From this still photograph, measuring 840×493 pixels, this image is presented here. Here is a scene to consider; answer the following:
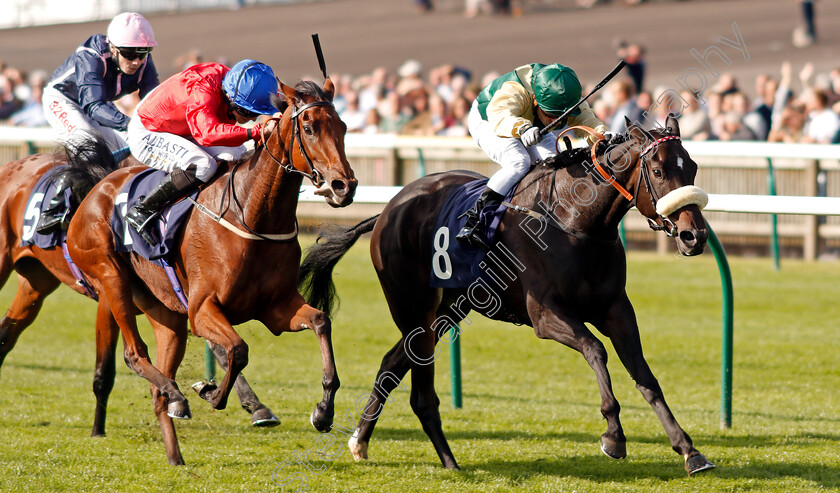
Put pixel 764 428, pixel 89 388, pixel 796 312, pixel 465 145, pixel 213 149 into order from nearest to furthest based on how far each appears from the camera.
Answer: pixel 213 149, pixel 764 428, pixel 89 388, pixel 796 312, pixel 465 145

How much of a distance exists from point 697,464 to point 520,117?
176 cm

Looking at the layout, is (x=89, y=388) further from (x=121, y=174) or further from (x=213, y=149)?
(x=213, y=149)

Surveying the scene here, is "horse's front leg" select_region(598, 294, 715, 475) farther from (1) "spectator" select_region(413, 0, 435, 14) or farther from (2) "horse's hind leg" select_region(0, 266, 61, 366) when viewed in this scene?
(1) "spectator" select_region(413, 0, 435, 14)

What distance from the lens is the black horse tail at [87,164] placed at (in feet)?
19.0

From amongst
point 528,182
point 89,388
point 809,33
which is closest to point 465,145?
point 89,388

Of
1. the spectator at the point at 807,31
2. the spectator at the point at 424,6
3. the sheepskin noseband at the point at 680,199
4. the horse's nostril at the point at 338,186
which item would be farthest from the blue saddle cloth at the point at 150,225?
the spectator at the point at 424,6

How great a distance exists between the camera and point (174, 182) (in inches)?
197

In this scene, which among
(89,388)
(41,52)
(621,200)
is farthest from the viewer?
(41,52)

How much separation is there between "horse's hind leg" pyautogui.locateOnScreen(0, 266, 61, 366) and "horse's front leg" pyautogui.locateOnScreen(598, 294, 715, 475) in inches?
131

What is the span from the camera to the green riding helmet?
16.2 ft

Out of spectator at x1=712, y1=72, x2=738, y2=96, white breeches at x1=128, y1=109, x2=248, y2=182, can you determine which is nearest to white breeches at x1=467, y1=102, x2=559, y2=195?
white breeches at x1=128, y1=109, x2=248, y2=182

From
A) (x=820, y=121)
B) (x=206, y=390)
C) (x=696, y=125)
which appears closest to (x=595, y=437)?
(x=206, y=390)

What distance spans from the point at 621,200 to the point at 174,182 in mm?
2008

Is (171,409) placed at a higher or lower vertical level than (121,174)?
lower
